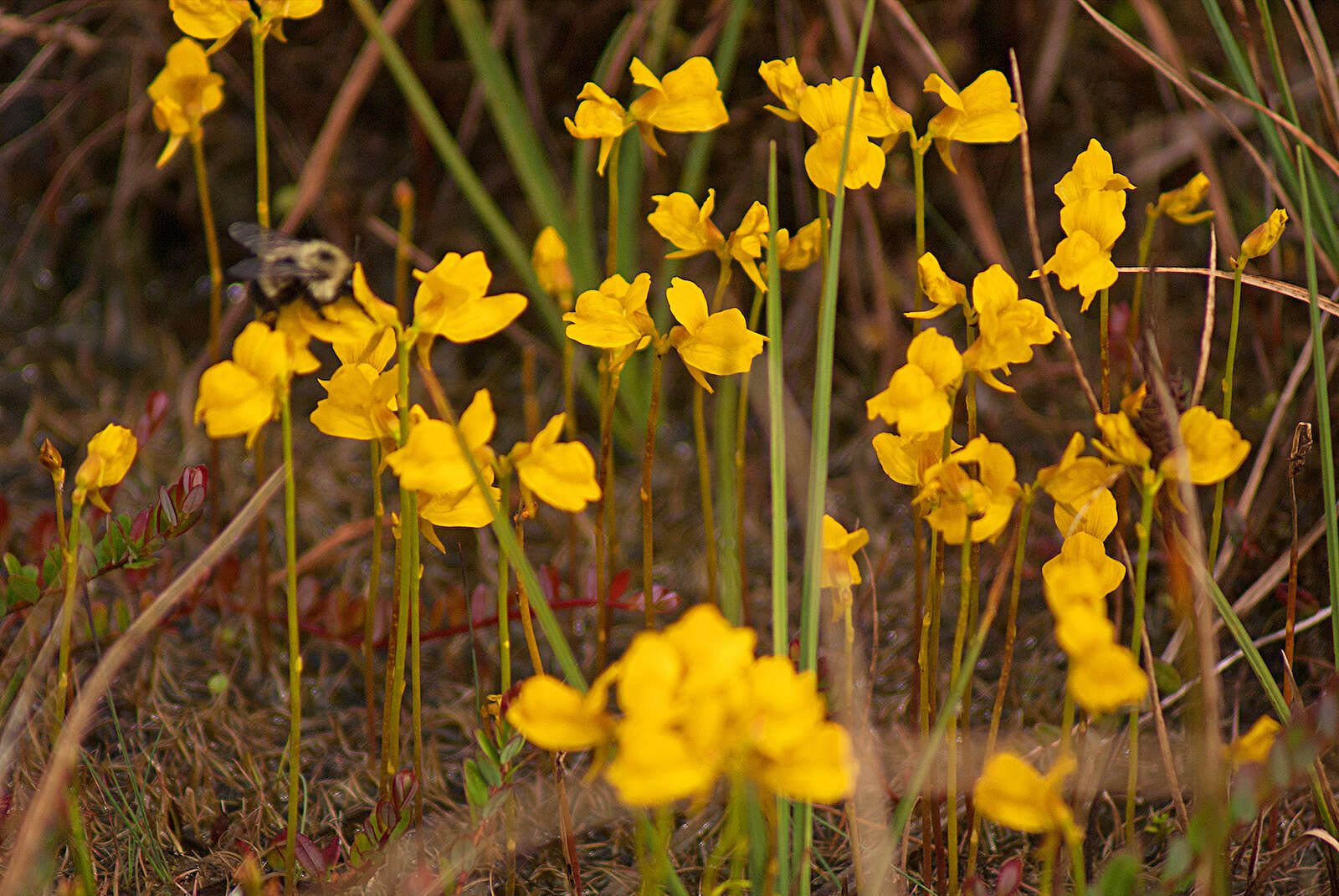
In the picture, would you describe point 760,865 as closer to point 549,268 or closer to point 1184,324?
point 549,268

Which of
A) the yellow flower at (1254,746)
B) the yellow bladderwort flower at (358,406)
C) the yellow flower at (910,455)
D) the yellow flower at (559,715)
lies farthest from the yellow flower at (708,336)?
the yellow flower at (1254,746)

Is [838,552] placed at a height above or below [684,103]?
below

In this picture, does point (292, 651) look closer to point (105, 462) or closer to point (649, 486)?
point (105, 462)

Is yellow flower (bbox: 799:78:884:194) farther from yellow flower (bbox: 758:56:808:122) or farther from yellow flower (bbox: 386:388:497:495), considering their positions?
yellow flower (bbox: 386:388:497:495)

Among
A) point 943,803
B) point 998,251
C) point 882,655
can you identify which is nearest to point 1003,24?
point 998,251

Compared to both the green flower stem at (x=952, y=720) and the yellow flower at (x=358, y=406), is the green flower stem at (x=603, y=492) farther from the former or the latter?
the green flower stem at (x=952, y=720)

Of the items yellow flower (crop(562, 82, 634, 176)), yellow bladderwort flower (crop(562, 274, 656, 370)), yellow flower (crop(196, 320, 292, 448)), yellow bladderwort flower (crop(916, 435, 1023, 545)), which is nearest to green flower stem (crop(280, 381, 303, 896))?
yellow flower (crop(196, 320, 292, 448))

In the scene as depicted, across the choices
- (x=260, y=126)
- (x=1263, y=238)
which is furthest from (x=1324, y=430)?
(x=260, y=126)
